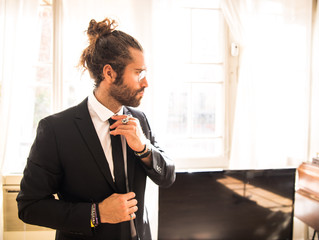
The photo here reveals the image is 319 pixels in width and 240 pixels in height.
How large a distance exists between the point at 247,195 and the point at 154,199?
29.5 inches

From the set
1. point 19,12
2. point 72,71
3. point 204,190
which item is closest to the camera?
point 204,190

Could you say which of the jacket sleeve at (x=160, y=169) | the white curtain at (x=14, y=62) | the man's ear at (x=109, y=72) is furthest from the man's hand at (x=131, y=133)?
the white curtain at (x=14, y=62)

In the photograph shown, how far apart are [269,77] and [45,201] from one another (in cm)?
208

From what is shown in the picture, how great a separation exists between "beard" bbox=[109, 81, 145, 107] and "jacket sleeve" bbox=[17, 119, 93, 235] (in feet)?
1.16

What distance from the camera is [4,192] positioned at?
2016mm

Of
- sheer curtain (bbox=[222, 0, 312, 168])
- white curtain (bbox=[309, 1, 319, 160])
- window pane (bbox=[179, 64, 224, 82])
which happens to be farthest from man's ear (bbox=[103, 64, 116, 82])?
white curtain (bbox=[309, 1, 319, 160])

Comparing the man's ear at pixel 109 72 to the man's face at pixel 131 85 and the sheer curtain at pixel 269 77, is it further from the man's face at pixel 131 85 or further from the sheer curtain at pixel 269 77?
the sheer curtain at pixel 269 77

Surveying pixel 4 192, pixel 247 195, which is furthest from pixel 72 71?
pixel 247 195

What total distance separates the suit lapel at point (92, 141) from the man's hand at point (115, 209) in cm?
8

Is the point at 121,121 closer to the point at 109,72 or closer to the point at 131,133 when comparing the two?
the point at 131,133

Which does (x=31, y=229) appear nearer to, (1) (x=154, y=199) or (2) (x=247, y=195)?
Result: (1) (x=154, y=199)

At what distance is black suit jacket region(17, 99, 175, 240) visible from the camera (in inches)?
42.2

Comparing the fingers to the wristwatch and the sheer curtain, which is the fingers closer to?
the wristwatch

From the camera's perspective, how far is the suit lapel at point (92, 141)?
1142 millimetres
